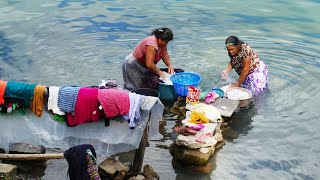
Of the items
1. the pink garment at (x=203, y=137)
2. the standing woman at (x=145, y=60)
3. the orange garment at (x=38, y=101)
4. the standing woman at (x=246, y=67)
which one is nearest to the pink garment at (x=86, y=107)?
the orange garment at (x=38, y=101)

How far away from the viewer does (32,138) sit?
6754 mm

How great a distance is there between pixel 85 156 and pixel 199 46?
7247 mm

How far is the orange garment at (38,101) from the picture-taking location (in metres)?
6.25

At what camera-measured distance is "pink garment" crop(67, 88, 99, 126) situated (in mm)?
6328

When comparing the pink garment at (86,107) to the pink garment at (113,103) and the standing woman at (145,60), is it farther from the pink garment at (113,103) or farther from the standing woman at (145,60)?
the standing woman at (145,60)

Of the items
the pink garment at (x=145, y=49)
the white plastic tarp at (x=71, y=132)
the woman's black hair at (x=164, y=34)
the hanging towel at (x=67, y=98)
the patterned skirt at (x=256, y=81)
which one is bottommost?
the white plastic tarp at (x=71, y=132)

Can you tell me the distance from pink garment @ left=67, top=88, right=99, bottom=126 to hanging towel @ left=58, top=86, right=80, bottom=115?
6cm

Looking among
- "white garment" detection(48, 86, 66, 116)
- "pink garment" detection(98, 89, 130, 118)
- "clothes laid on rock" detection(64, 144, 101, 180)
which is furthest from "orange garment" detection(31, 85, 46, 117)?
"clothes laid on rock" detection(64, 144, 101, 180)

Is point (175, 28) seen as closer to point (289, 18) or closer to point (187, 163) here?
point (289, 18)

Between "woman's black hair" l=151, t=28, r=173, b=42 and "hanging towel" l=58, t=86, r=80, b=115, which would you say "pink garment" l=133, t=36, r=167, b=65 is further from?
"hanging towel" l=58, t=86, r=80, b=115

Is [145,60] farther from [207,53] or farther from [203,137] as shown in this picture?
[207,53]

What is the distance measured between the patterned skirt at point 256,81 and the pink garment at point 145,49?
76.0 inches

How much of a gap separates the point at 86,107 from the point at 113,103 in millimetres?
417

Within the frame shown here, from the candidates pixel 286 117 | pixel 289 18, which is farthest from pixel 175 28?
pixel 286 117
